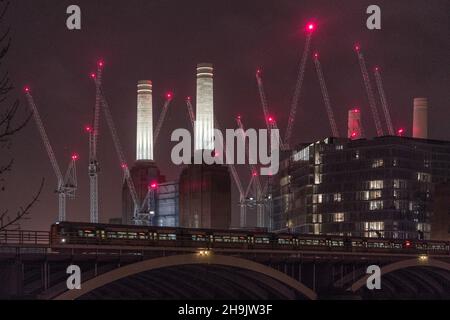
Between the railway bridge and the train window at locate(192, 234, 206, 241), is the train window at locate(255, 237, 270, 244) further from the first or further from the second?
the train window at locate(192, 234, 206, 241)

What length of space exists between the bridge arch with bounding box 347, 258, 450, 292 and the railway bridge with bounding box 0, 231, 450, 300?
121 mm

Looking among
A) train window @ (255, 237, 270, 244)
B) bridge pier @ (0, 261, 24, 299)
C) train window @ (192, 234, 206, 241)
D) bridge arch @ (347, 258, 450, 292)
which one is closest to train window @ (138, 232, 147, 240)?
train window @ (192, 234, 206, 241)

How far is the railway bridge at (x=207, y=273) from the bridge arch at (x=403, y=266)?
0.12 m

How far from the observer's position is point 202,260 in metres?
95.9

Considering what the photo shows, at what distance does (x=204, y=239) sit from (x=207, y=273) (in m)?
5.25

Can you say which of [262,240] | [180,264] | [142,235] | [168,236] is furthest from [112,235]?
[262,240]

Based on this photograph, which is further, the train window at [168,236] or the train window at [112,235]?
the train window at [168,236]

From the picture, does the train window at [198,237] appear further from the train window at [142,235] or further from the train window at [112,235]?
the train window at [112,235]

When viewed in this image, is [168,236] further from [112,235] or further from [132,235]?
[112,235]

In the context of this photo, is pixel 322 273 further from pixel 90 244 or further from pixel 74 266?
pixel 74 266

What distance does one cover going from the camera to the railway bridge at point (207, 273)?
7969 cm

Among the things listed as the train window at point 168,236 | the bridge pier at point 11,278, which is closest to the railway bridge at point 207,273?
the bridge pier at point 11,278
